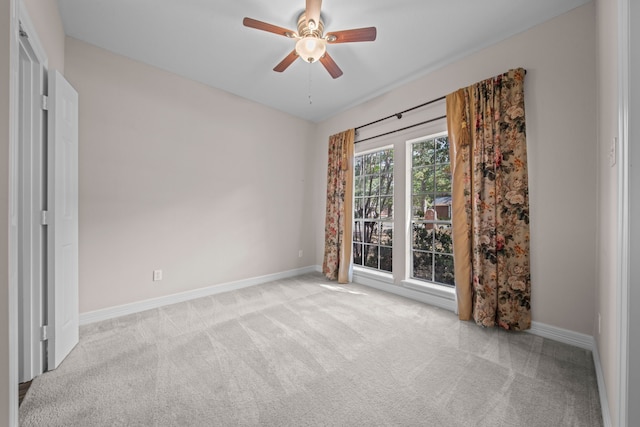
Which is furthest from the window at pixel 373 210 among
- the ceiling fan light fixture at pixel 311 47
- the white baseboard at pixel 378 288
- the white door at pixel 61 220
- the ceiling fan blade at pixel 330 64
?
the white door at pixel 61 220

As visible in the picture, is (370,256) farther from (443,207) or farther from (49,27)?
(49,27)

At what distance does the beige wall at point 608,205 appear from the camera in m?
1.18

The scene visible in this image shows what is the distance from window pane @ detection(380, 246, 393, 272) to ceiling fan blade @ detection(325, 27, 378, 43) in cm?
261

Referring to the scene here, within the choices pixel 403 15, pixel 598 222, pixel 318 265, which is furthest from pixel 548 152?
pixel 318 265

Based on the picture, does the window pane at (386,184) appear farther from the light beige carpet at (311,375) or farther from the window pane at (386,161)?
the light beige carpet at (311,375)

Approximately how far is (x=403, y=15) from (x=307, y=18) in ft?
2.98

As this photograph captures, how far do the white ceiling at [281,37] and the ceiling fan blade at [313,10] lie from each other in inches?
12.0

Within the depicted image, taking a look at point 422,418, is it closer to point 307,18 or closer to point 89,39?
point 307,18

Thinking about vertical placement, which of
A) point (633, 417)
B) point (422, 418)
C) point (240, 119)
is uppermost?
point (240, 119)

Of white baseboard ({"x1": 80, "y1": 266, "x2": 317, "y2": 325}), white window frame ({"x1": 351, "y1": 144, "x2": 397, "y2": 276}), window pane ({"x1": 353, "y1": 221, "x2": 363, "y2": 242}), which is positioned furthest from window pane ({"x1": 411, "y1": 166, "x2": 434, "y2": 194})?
white baseboard ({"x1": 80, "y1": 266, "x2": 317, "y2": 325})

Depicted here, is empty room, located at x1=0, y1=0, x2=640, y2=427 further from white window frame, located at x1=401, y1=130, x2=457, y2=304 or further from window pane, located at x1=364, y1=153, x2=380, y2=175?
window pane, located at x1=364, y1=153, x2=380, y2=175

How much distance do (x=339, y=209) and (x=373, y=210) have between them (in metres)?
0.53

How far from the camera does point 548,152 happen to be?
215 centimetres

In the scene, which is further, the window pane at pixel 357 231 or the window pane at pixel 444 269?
the window pane at pixel 357 231
